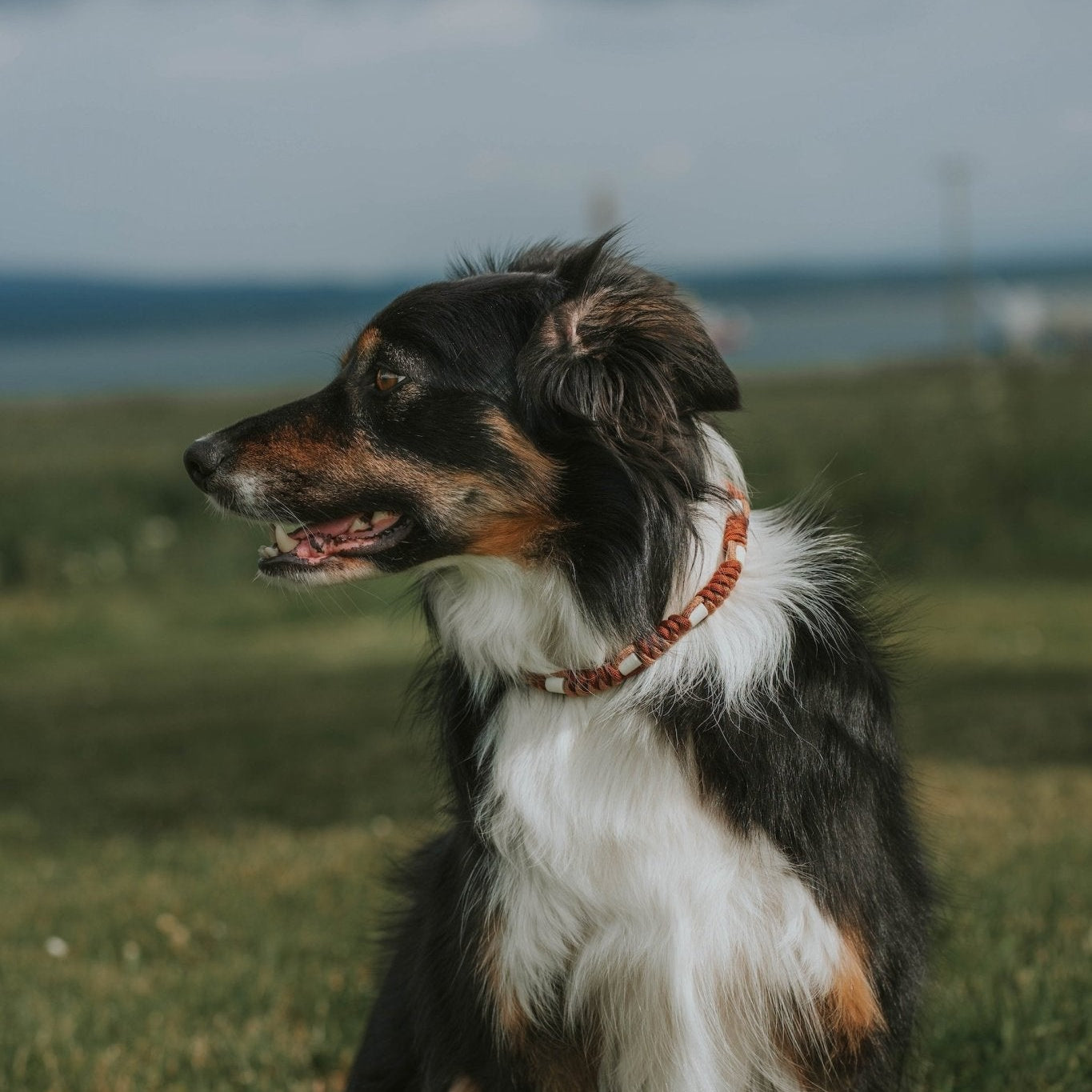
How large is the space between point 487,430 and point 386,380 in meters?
0.26

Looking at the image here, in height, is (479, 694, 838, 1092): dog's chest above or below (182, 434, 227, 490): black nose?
below

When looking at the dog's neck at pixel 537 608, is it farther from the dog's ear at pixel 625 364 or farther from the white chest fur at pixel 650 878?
the dog's ear at pixel 625 364

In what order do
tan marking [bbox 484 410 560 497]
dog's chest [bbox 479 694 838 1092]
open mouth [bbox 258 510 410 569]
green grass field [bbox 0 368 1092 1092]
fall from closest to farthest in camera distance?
dog's chest [bbox 479 694 838 1092], tan marking [bbox 484 410 560 497], open mouth [bbox 258 510 410 569], green grass field [bbox 0 368 1092 1092]

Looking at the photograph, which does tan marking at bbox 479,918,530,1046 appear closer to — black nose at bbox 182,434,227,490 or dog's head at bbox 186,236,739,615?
dog's head at bbox 186,236,739,615

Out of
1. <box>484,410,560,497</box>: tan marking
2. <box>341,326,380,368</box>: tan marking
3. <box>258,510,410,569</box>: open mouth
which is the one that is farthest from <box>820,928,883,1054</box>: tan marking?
<box>341,326,380,368</box>: tan marking

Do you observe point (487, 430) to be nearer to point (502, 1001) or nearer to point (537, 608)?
point (537, 608)

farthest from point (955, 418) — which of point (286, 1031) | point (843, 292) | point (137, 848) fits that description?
point (843, 292)

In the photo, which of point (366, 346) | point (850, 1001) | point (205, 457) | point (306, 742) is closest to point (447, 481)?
point (366, 346)

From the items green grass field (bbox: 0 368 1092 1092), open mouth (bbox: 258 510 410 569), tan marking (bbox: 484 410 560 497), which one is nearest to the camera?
tan marking (bbox: 484 410 560 497)

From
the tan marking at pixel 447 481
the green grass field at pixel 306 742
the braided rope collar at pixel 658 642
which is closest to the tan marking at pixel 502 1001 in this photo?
the braided rope collar at pixel 658 642

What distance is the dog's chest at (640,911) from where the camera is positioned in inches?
110

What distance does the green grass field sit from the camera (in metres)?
4.12

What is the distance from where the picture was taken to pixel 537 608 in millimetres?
2947

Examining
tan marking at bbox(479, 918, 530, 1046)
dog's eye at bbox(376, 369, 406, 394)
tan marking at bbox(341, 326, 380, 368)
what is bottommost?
tan marking at bbox(479, 918, 530, 1046)
